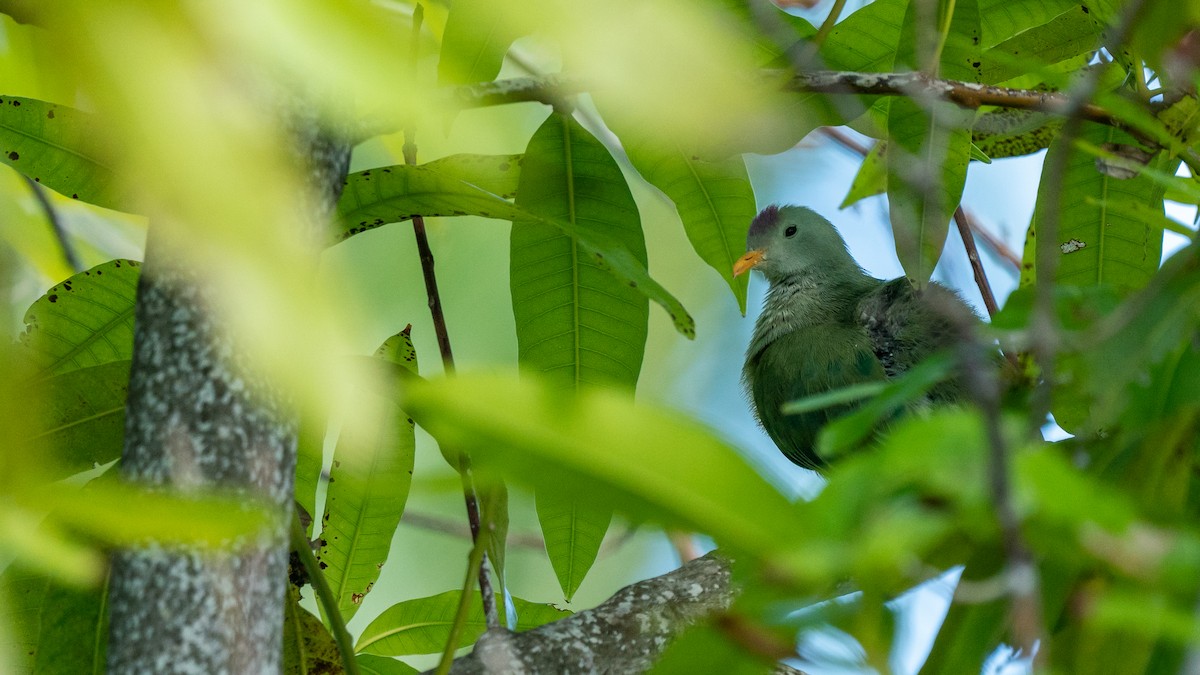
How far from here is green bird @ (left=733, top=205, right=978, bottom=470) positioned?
157cm

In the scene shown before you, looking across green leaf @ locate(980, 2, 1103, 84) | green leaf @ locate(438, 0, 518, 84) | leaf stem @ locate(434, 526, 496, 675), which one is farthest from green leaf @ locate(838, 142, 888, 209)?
leaf stem @ locate(434, 526, 496, 675)

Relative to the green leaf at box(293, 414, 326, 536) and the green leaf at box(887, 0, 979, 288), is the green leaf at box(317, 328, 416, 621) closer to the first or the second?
the green leaf at box(293, 414, 326, 536)

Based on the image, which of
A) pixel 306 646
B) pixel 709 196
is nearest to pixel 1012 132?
pixel 709 196

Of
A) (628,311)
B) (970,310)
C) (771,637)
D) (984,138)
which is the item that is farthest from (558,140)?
(771,637)

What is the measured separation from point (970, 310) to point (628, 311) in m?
0.61

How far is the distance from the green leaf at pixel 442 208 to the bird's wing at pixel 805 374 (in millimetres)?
647

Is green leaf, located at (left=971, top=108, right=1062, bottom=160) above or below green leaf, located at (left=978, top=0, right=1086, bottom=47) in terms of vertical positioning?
below

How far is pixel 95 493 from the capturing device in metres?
0.38

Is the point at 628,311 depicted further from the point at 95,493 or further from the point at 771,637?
the point at 95,493

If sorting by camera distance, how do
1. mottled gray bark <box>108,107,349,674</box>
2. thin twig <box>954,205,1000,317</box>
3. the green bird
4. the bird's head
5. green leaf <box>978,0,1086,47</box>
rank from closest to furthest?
mottled gray bark <box>108,107,349,674</box> → green leaf <box>978,0,1086,47</box> → thin twig <box>954,205,1000,317</box> → the green bird → the bird's head

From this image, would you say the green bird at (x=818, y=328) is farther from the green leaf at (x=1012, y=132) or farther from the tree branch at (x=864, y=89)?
the tree branch at (x=864, y=89)

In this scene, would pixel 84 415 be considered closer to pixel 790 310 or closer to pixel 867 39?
pixel 867 39

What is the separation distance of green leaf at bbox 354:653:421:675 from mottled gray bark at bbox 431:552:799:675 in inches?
10.4

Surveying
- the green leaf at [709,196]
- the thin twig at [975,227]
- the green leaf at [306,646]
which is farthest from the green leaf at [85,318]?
the thin twig at [975,227]
